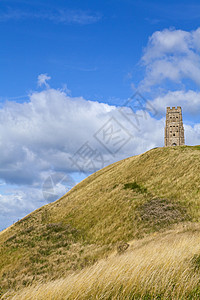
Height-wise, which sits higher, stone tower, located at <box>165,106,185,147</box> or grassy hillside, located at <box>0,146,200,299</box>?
stone tower, located at <box>165,106,185,147</box>

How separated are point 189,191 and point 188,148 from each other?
1992 centimetres

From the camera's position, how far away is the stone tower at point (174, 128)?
74875 mm

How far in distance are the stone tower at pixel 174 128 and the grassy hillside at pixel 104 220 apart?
1209 inches

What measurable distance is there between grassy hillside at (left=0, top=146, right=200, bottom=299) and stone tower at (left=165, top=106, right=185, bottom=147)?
30.7 meters

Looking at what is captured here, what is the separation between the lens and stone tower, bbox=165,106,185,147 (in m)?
74.9

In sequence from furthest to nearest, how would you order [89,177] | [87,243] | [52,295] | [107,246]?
1. [89,177]
2. [87,243]
3. [107,246]
4. [52,295]

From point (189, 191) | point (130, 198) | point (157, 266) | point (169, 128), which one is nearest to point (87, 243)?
point (130, 198)

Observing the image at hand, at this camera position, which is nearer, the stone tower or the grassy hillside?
the grassy hillside

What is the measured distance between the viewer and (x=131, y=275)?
17.4 ft

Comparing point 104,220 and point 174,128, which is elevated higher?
point 174,128

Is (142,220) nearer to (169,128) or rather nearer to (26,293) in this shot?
(26,293)

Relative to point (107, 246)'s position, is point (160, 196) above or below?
above

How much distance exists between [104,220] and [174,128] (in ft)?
→ 174

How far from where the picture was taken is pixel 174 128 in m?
75.8
